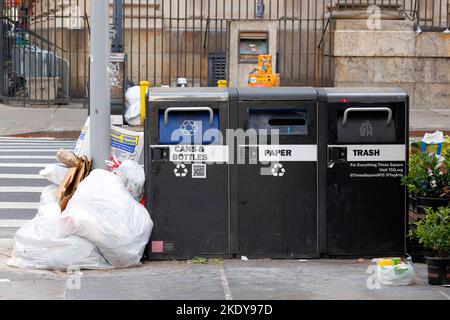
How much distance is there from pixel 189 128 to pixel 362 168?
4.88ft

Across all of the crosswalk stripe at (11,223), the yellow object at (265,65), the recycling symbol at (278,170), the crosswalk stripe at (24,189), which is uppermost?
the yellow object at (265,65)

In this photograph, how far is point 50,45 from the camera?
22.3 meters

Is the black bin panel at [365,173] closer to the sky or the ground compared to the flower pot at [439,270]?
closer to the sky

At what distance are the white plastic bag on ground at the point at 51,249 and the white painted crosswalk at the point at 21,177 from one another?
1538 millimetres

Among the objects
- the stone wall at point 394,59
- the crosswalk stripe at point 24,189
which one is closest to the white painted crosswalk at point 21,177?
the crosswalk stripe at point 24,189

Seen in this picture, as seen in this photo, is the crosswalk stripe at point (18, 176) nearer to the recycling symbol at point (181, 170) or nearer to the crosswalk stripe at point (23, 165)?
the crosswalk stripe at point (23, 165)

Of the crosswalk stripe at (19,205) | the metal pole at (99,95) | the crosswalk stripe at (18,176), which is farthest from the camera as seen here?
the crosswalk stripe at (18,176)

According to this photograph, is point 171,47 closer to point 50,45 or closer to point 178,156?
point 50,45

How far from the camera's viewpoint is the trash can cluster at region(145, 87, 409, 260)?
754 centimetres

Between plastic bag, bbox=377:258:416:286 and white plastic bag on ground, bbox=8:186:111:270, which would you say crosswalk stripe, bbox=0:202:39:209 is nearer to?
white plastic bag on ground, bbox=8:186:111:270

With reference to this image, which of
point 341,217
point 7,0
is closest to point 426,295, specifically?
point 341,217

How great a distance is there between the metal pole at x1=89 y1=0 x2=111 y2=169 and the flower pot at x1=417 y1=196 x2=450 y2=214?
9.11 ft

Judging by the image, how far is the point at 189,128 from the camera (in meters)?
7.55

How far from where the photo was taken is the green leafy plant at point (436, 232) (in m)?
6.70
